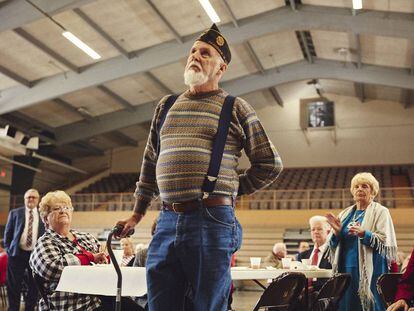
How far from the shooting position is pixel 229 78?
54.2 ft

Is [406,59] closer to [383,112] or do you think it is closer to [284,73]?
[284,73]

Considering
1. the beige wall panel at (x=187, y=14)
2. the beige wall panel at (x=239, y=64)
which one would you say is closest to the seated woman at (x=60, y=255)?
the beige wall panel at (x=187, y=14)

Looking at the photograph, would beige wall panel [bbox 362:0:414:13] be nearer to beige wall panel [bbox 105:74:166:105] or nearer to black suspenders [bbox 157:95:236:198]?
beige wall panel [bbox 105:74:166:105]

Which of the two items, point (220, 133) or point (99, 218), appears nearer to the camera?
point (220, 133)

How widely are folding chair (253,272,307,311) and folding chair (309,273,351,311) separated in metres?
0.27

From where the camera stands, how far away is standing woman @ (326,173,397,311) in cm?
367

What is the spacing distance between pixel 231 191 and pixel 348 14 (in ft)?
35.8

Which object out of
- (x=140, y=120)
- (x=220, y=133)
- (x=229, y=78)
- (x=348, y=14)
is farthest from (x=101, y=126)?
(x=220, y=133)

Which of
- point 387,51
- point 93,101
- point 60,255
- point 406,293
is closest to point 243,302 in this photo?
point 60,255

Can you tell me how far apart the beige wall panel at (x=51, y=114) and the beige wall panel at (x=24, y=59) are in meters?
2.48

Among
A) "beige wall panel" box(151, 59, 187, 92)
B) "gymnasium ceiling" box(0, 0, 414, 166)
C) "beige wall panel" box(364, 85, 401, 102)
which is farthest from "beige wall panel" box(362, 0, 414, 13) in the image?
"beige wall panel" box(364, 85, 401, 102)

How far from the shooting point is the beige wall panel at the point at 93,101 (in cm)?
1550

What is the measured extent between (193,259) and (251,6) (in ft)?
36.6

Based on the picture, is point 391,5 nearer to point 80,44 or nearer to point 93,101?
point 80,44
